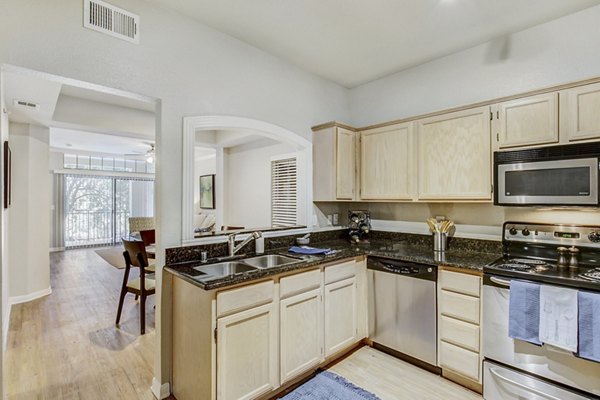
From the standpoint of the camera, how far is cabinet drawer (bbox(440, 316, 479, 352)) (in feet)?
7.15

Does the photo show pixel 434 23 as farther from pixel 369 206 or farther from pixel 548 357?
pixel 548 357

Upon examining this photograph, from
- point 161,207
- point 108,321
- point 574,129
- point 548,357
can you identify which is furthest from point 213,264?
point 574,129

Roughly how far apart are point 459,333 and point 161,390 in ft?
7.50

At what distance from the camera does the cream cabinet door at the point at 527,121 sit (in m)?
2.18

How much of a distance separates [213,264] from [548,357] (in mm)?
2372

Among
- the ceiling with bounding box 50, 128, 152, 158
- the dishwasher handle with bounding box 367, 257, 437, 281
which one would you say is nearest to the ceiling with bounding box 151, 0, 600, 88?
the dishwasher handle with bounding box 367, 257, 437, 281

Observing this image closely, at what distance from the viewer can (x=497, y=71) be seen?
8.83ft

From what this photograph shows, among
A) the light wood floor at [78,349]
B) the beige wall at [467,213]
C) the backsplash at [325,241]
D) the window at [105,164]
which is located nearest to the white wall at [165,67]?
the backsplash at [325,241]

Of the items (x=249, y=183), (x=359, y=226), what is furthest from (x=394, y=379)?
(x=249, y=183)

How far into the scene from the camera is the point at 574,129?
6.88 feet

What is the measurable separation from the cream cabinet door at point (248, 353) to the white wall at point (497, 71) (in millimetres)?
2667

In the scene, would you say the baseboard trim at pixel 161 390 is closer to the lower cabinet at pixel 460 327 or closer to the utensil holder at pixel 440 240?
the lower cabinet at pixel 460 327

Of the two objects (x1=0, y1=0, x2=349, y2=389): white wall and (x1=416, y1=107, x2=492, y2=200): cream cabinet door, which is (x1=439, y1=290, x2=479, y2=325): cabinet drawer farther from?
(x1=0, y1=0, x2=349, y2=389): white wall

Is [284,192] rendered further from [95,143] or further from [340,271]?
[95,143]
